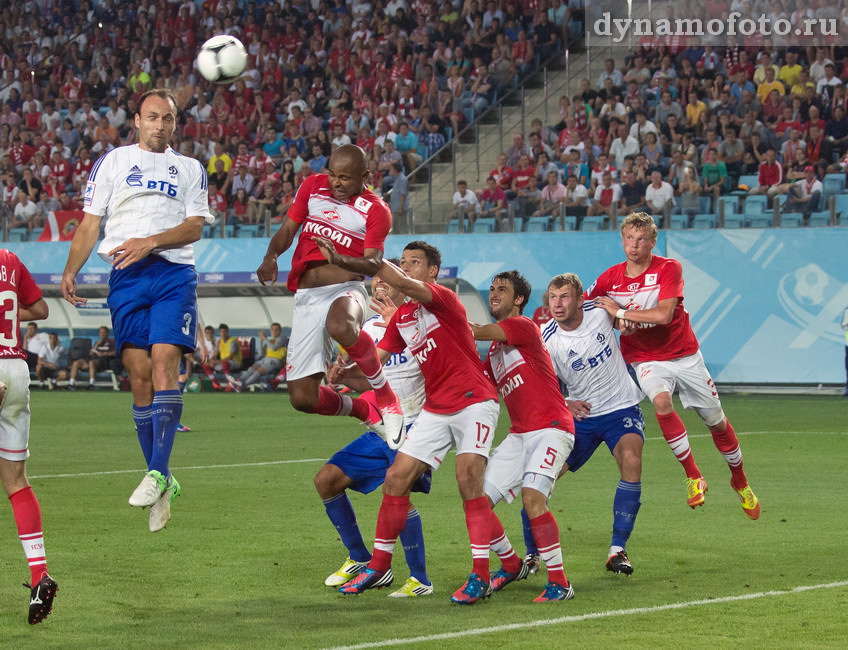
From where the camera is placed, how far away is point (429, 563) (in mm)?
8047

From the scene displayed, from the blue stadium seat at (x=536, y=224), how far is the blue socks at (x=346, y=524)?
16576mm

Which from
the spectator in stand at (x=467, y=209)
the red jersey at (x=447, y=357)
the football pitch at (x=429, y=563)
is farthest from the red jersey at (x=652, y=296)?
the spectator in stand at (x=467, y=209)

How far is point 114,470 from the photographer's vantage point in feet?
43.3

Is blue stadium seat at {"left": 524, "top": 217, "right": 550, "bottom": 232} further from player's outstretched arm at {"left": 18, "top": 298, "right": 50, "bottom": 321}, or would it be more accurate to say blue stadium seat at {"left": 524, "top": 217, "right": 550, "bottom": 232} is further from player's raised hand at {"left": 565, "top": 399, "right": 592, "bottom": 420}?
player's outstretched arm at {"left": 18, "top": 298, "right": 50, "bottom": 321}

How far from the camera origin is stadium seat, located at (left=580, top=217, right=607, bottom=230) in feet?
75.4

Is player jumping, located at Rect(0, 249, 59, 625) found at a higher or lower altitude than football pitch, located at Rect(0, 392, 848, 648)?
higher

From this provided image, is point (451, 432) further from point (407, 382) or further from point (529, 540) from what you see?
point (529, 540)

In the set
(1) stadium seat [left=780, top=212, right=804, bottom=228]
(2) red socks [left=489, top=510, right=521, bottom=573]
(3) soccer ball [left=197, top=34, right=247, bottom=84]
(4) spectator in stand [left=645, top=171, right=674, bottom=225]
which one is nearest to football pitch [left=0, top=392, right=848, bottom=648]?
(2) red socks [left=489, top=510, right=521, bottom=573]

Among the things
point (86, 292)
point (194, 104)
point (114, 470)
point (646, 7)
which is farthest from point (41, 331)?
point (114, 470)

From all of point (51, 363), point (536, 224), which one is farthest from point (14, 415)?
point (51, 363)

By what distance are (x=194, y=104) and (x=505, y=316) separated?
85.0 feet

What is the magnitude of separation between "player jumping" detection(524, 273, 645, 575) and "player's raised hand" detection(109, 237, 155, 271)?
8.29 feet

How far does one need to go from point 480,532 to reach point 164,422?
199 centimetres

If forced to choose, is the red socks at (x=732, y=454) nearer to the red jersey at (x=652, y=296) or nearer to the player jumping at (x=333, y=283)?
the red jersey at (x=652, y=296)
